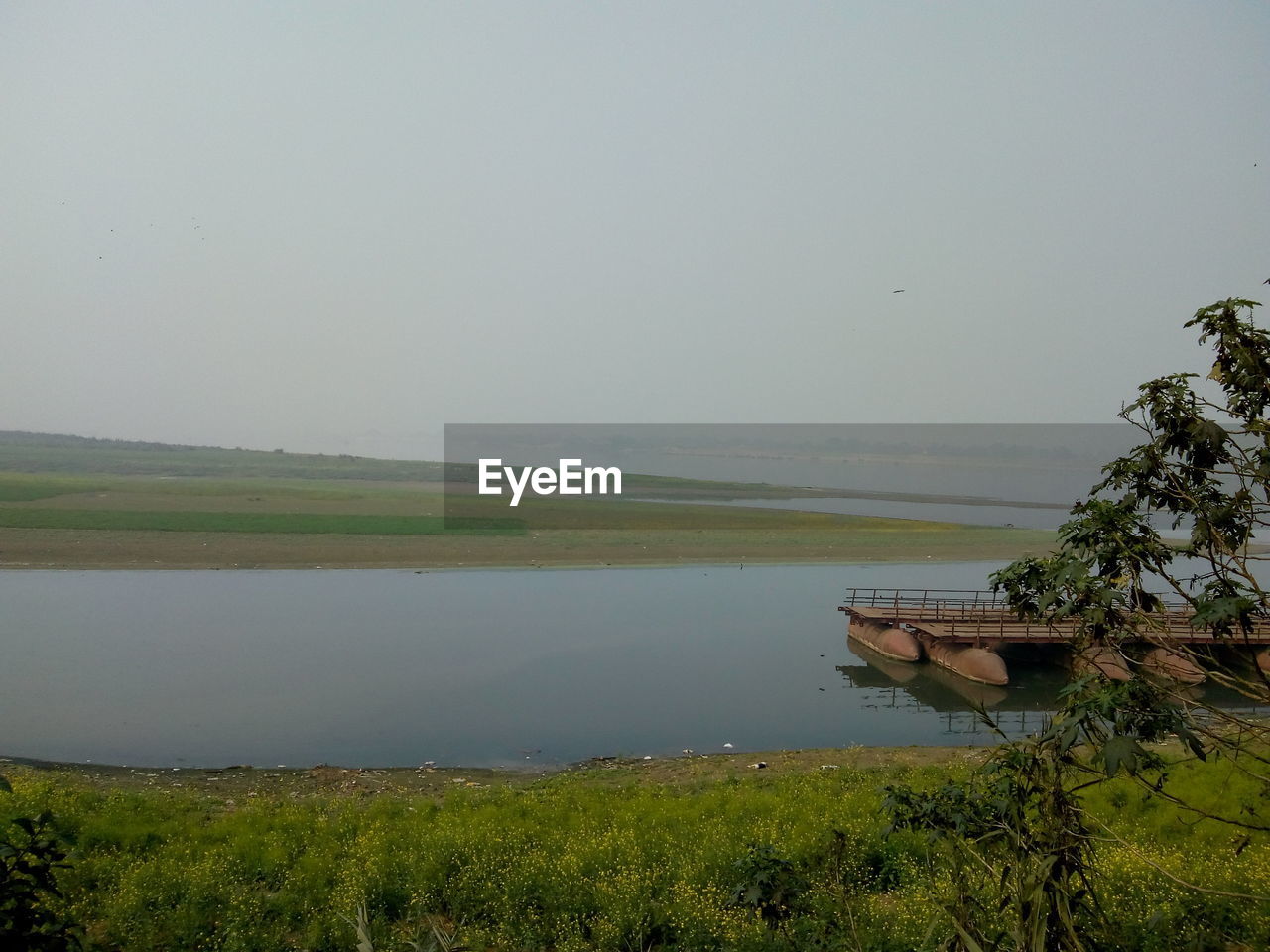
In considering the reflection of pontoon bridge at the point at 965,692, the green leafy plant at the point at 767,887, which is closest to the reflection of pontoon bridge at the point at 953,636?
the reflection of pontoon bridge at the point at 965,692

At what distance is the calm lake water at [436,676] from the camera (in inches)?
624

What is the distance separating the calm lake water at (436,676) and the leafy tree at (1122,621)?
12085 mm

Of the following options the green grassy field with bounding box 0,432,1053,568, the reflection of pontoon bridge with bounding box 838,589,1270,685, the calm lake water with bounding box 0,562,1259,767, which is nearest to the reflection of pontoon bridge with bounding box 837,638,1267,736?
the calm lake water with bounding box 0,562,1259,767

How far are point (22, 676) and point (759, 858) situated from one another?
20871 mm

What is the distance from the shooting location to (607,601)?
99.3 ft

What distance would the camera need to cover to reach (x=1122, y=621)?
348cm

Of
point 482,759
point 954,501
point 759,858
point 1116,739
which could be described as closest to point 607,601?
point 482,759

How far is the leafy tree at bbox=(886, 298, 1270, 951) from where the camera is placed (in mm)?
3020

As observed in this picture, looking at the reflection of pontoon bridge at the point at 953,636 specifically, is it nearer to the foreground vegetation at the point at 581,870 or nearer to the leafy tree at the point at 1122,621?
the foreground vegetation at the point at 581,870

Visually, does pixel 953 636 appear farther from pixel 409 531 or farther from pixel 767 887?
pixel 409 531

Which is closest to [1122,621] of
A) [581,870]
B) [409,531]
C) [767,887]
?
[767,887]

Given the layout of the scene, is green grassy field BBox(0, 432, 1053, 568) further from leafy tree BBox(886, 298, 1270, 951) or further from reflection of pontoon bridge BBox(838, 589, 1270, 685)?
leafy tree BBox(886, 298, 1270, 951)

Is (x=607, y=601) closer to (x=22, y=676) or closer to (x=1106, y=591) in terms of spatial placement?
(x=22, y=676)

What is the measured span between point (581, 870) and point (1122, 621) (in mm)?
5403
